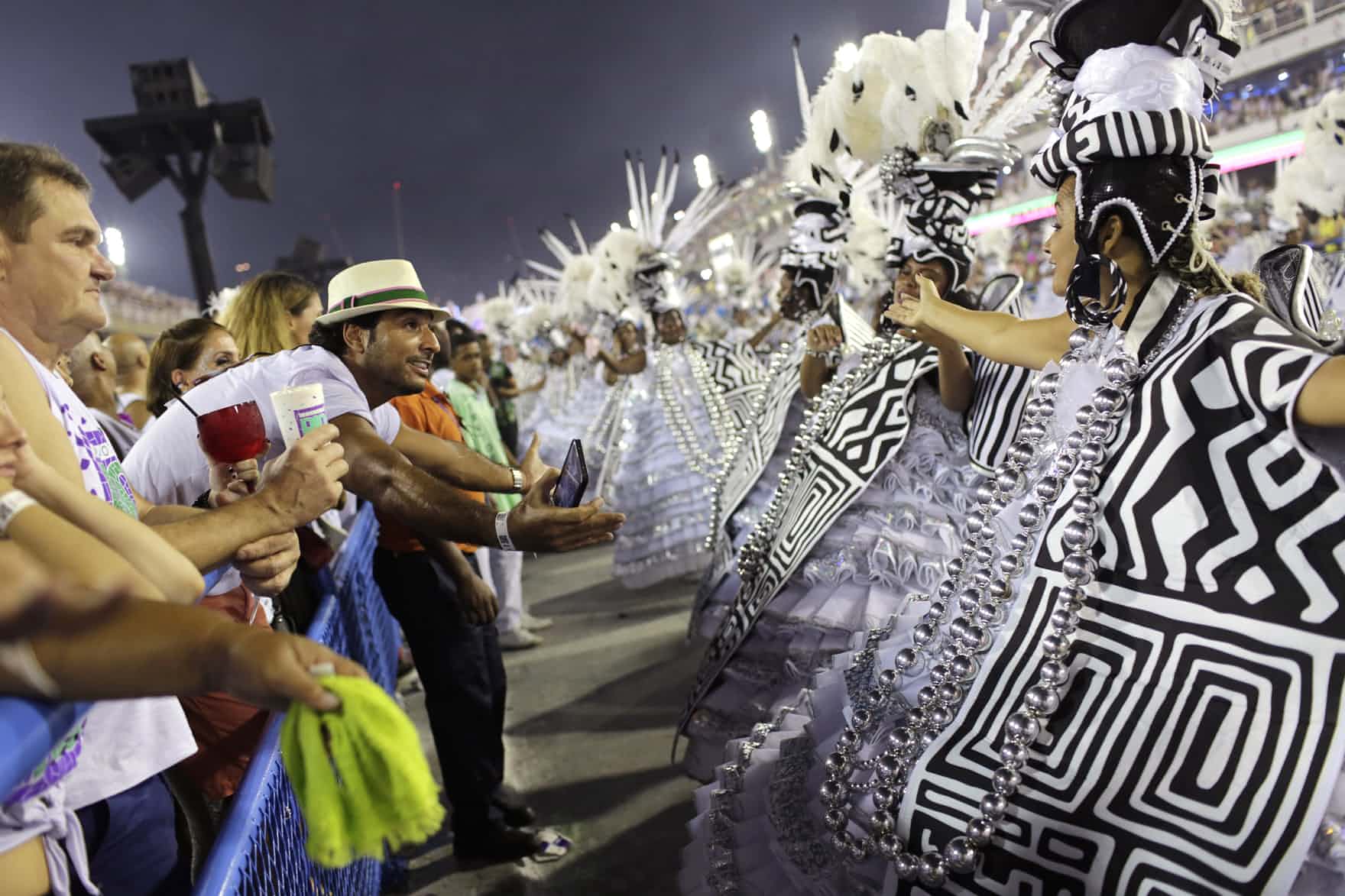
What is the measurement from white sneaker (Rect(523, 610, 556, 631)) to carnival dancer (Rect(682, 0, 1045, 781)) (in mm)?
2379

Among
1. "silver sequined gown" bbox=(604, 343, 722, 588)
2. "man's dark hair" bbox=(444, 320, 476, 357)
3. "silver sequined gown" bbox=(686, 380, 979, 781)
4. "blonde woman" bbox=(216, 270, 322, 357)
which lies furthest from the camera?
"silver sequined gown" bbox=(604, 343, 722, 588)

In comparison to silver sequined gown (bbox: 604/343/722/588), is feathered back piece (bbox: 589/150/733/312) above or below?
above

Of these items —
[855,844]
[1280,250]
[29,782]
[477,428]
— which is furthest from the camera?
[477,428]

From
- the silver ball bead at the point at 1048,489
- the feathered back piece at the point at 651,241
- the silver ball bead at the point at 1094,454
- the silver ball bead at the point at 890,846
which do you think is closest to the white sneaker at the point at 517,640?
the feathered back piece at the point at 651,241

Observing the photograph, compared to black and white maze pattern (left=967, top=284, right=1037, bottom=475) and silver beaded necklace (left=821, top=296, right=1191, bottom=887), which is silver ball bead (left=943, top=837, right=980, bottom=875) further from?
black and white maze pattern (left=967, top=284, right=1037, bottom=475)

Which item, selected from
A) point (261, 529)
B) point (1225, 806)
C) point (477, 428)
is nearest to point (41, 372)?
point (261, 529)

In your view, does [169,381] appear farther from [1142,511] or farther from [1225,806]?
[1225,806]

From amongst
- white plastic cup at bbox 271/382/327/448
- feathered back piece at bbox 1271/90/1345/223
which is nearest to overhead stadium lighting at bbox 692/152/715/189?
feathered back piece at bbox 1271/90/1345/223

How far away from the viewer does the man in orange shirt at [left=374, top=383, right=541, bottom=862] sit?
2.96 meters

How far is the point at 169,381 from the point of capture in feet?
9.04

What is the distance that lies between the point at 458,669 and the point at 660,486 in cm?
325

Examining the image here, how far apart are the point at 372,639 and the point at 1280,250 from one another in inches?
137

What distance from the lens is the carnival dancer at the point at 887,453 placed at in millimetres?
2977

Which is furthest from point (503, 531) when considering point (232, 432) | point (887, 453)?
point (887, 453)
